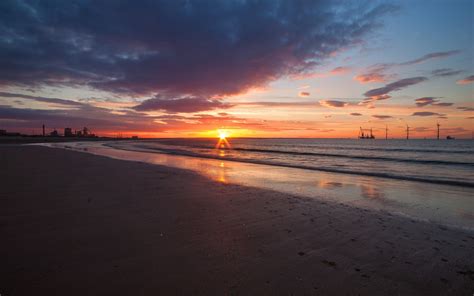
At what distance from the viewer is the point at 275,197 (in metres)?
9.52

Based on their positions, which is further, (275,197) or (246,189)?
(246,189)

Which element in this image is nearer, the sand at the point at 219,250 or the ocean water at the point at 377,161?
the sand at the point at 219,250

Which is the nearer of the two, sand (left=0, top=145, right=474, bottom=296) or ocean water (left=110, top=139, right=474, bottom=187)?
sand (left=0, top=145, right=474, bottom=296)

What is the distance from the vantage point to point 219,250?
14.9 feet

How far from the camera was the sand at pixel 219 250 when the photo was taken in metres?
3.46

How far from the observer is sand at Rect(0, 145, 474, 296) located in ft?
11.3

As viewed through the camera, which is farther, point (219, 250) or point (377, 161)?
point (377, 161)

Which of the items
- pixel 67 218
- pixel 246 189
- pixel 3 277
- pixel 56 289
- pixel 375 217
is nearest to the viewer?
pixel 56 289

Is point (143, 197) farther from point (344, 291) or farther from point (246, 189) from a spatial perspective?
point (344, 291)

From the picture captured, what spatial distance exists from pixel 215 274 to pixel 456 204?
10.1 meters

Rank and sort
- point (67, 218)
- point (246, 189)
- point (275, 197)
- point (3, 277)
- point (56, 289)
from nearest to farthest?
point (56, 289), point (3, 277), point (67, 218), point (275, 197), point (246, 189)

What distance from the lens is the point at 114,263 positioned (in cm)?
396

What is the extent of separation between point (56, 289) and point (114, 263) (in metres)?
0.83

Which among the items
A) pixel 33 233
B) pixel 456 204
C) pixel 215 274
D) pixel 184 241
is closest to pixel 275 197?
pixel 184 241
